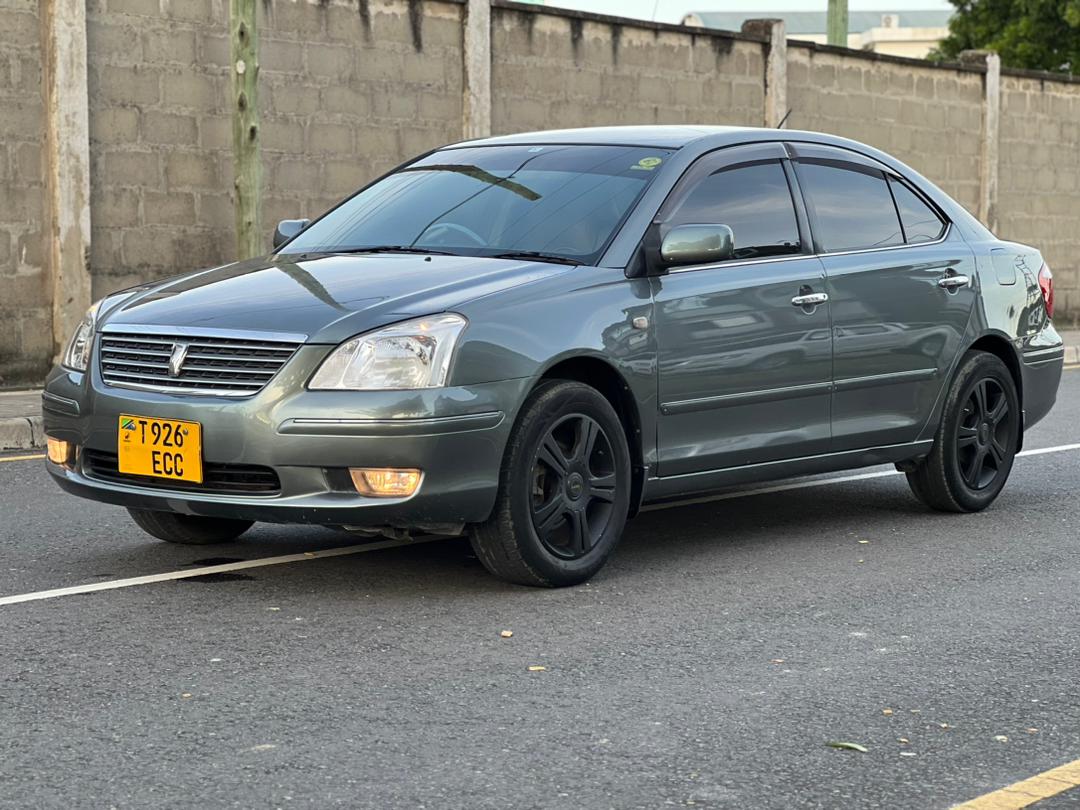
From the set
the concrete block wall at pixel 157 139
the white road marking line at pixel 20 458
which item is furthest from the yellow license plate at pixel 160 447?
the concrete block wall at pixel 157 139

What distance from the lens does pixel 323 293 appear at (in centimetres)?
629

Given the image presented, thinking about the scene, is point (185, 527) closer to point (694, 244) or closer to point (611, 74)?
point (694, 244)

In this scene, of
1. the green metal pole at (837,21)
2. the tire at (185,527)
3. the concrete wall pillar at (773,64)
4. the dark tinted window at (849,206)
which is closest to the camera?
the tire at (185,527)

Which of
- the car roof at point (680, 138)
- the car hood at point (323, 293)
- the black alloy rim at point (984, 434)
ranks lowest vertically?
the black alloy rim at point (984, 434)

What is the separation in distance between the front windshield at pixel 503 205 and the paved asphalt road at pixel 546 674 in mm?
1210

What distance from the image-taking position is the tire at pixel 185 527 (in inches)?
281

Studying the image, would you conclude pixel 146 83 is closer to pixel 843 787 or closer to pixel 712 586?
pixel 712 586

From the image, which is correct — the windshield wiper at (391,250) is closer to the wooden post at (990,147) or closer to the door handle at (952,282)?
the door handle at (952,282)

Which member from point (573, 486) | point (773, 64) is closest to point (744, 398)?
point (573, 486)

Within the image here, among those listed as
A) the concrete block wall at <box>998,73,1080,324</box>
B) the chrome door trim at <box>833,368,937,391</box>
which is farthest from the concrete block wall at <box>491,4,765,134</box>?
the chrome door trim at <box>833,368,937,391</box>

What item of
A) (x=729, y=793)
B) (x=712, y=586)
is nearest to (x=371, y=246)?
(x=712, y=586)

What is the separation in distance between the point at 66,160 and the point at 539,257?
8066mm

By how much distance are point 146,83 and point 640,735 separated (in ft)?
35.6

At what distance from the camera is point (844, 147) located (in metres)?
8.09
